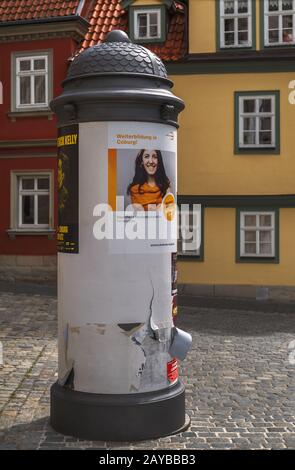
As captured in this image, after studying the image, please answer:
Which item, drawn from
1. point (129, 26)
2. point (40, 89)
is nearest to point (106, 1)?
point (129, 26)

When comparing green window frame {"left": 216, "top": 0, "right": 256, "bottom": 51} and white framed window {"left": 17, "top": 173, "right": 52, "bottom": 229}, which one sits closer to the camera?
green window frame {"left": 216, "top": 0, "right": 256, "bottom": 51}

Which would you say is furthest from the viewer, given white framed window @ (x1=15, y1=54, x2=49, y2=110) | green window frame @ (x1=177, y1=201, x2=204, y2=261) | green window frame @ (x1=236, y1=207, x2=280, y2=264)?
white framed window @ (x1=15, y1=54, x2=49, y2=110)

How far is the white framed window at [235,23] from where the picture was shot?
17031 millimetres

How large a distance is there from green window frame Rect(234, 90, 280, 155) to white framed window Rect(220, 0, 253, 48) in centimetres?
141

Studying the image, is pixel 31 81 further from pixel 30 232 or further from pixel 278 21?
pixel 278 21

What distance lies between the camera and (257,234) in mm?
17094

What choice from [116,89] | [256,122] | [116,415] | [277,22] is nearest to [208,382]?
[116,415]

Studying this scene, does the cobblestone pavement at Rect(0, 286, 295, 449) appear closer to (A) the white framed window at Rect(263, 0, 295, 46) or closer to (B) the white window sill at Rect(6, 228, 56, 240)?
(B) the white window sill at Rect(6, 228, 56, 240)

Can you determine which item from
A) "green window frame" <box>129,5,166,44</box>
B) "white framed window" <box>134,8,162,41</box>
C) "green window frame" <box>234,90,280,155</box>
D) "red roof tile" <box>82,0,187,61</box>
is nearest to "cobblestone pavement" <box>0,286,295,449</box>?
"green window frame" <box>234,90,280,155</box>

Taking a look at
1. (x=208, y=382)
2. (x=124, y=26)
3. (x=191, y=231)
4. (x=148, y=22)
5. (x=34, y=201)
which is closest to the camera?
(x=208, y=382)

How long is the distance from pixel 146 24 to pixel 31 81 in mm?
3636

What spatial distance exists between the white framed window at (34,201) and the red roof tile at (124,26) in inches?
160

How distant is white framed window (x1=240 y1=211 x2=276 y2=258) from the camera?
55.8 ft
